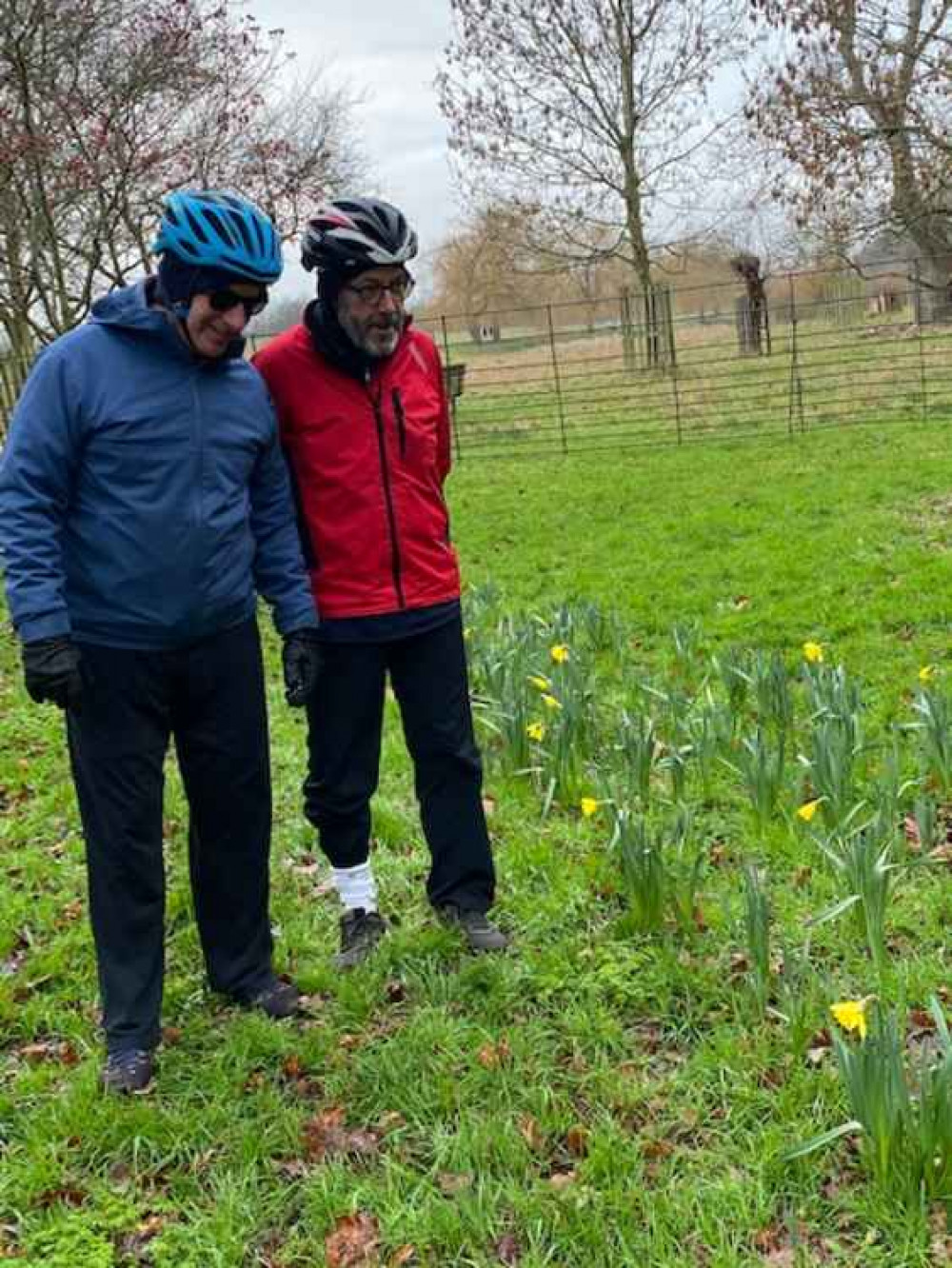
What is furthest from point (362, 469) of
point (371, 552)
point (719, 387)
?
point (719, 387)

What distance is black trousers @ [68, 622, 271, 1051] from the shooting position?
2.61 m

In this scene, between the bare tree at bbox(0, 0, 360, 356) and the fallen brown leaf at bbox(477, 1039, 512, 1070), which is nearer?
the fallen brown leaf at bbox(477, 1039, 512, 1070)

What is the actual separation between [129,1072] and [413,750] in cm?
107

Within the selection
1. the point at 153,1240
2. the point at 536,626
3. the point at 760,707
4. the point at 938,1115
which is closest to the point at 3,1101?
the point at 153,1240

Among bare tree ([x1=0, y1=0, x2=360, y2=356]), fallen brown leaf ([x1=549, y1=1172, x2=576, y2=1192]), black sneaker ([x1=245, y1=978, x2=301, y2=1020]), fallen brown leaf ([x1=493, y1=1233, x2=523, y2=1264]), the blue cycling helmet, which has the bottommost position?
fallen brown leaf ([x1=493, y1=1233, x2=523, y2=1264])

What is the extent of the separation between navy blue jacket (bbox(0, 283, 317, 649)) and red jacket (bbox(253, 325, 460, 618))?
0.18 metres

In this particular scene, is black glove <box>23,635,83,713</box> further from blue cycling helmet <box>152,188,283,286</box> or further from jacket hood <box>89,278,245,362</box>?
blue cycling helmet <box>152,188,283,286</box>

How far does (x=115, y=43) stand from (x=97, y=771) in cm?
860

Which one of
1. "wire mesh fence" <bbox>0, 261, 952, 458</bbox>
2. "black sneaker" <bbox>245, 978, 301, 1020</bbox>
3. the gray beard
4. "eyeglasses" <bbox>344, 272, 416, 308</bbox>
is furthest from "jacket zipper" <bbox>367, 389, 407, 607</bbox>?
"wire mesh fence" <bbox>0, 261, 952, 458</bbox>

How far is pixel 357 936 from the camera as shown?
3.25m

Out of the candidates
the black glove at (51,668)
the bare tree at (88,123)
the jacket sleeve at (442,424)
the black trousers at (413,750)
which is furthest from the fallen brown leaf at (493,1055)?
the bare tree at (88,123)

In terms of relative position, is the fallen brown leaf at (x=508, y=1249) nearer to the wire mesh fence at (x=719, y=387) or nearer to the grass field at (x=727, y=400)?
the wire mesh fence at (x=719, y=387)

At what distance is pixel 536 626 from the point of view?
228 inches

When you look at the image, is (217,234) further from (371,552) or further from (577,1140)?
(577,1140)
